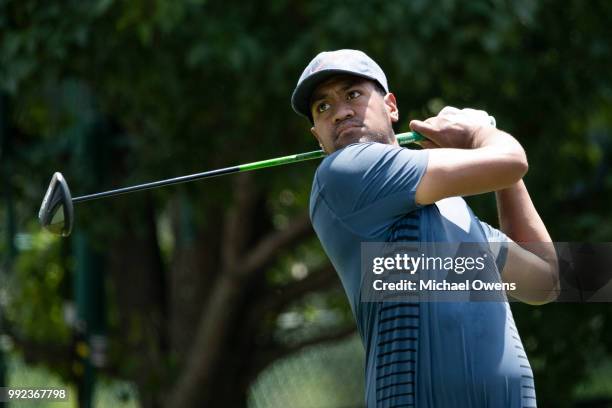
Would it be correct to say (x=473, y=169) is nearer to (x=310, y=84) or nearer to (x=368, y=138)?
(x=368, y=138)

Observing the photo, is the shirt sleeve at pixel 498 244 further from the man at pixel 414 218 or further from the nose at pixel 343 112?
the nose at pixel 343 112

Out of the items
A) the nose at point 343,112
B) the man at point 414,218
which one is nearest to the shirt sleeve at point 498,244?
the man at point 414,218

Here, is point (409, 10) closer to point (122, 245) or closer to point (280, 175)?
point (280, 175)

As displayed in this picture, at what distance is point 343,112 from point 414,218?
367mm

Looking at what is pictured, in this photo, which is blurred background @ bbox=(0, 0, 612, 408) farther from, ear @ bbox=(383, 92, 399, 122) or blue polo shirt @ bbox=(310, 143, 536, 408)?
blue polo shirt @ bbox=(310, 143, 536, 408)

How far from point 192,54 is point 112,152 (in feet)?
7.35

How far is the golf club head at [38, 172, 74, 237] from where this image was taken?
368 cm

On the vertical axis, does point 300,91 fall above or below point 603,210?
below

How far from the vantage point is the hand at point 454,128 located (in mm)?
3258

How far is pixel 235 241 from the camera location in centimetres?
830

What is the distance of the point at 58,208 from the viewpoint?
3.69 metres

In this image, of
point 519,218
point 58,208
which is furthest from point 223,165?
point 519,218

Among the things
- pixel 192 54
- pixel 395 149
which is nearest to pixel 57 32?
pixel 192 54

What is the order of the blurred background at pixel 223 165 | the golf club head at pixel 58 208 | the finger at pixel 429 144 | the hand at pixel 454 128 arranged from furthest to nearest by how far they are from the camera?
the blurred background at pixel 223 165, the golf club head at pixel 58 208, the finger at pixel 429 144, the hand at pixel 454 128
